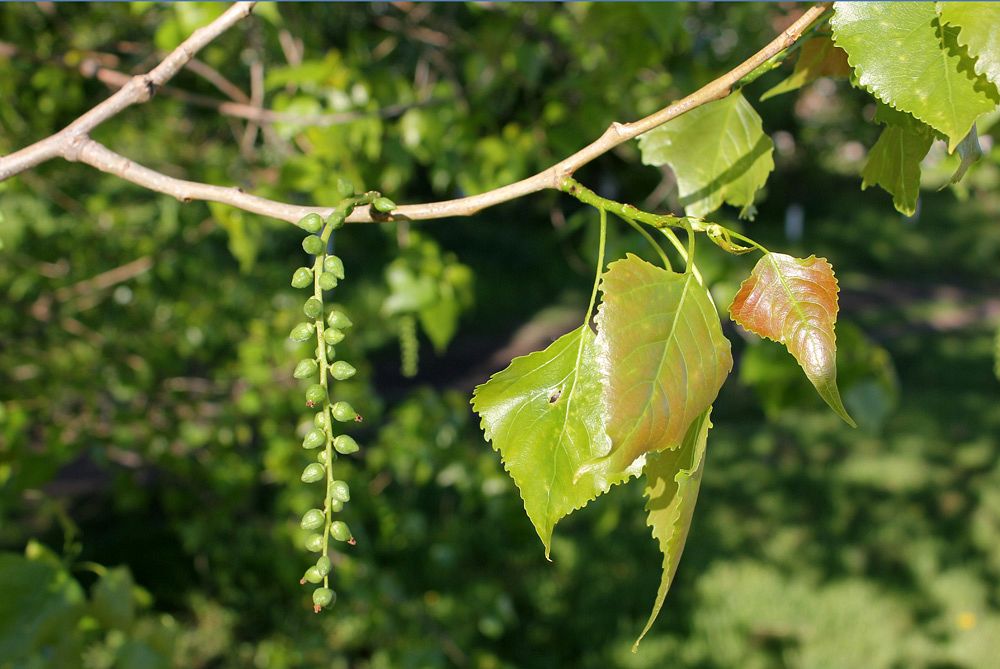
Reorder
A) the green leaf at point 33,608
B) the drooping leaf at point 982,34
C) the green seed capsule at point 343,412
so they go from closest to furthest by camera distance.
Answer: the drooping leaf at point 982,34, the green seed capsule at point 343,412, the green leaf at point 33,608

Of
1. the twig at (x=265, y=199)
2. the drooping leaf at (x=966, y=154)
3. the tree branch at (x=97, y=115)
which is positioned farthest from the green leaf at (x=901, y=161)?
the tree branch at (x=97, y=115)

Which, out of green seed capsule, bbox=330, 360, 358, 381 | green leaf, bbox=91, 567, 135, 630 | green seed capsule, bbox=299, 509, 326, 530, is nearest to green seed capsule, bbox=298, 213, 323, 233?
green seed capsule, bbox=330, 360, 358, 381

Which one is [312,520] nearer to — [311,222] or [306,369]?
[306,369]

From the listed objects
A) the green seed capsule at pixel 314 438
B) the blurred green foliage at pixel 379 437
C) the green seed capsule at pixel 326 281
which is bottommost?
the blurred green foliage at pixel 379 437

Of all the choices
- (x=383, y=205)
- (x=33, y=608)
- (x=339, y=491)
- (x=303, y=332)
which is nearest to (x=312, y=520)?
(x=339, y=491)

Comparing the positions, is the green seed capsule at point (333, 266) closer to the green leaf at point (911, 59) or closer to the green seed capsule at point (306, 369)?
the green seed capsule at point (306, 369)

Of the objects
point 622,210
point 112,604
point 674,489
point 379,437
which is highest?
point 622,210
